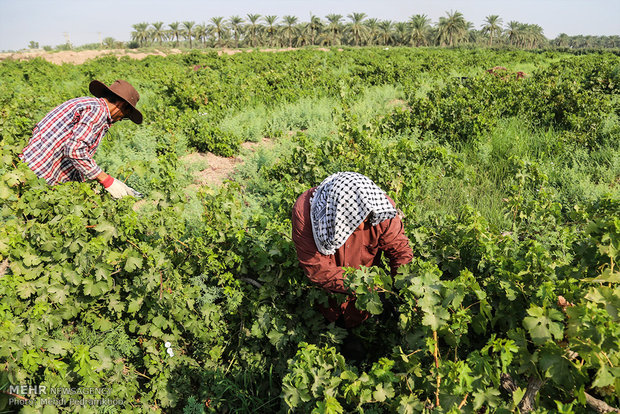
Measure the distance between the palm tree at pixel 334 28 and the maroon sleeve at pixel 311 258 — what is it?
75043mm

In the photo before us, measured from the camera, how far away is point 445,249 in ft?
8.63

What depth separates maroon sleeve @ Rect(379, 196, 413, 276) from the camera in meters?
2.43

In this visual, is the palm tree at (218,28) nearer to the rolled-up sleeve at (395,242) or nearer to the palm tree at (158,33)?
the palm tree at (158,33)

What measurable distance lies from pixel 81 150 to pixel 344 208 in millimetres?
2674

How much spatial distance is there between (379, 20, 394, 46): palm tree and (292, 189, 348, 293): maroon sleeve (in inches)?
2970

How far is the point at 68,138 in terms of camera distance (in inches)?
137

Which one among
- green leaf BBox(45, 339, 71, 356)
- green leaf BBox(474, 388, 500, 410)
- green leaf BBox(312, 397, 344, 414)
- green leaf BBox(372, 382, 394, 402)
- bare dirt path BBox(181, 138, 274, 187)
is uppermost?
green leaf BBox(474, 388, 500, 410)

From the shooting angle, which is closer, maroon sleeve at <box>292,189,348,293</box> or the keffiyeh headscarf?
the keffiyeh headscarf

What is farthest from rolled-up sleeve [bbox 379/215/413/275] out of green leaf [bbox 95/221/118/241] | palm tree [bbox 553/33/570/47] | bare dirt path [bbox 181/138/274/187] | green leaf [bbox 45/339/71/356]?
palm tree [bbox 553/33/570/47]

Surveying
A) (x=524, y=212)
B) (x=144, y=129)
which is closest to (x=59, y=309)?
(x=524, y=212)

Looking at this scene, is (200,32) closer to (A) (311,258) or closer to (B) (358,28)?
(B) (358,28)

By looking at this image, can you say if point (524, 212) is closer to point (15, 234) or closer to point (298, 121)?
point (15, 234)

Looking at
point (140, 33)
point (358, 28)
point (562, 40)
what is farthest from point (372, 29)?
point (562, 40)

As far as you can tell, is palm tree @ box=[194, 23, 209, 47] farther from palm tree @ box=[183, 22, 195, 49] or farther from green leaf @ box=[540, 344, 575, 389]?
green leaf @ box=[540, 344, 575, 389]
